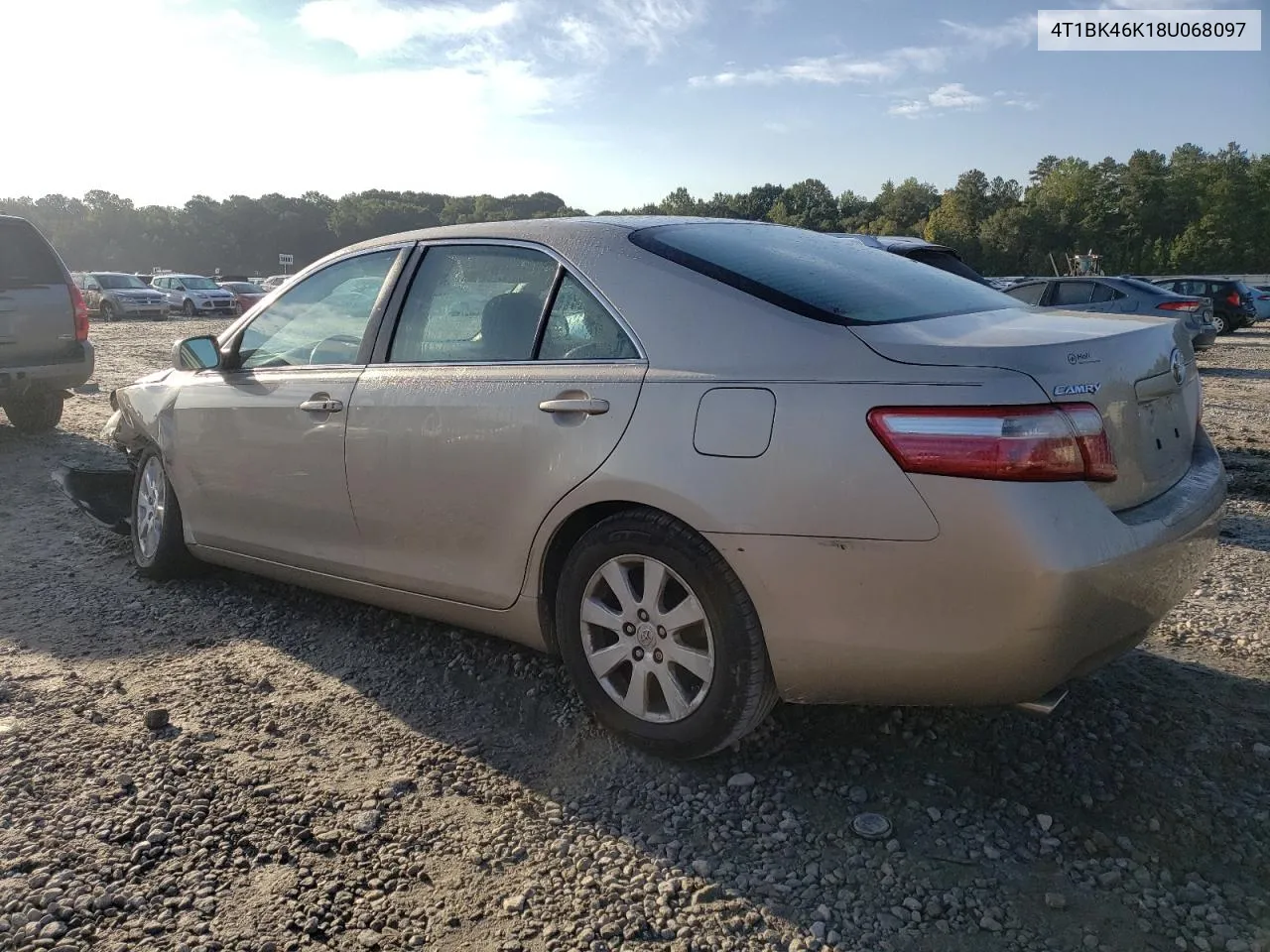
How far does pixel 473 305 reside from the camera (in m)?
3.47

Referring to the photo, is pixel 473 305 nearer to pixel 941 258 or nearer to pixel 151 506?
pixel 151 506

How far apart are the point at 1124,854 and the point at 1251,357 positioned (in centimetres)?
2002

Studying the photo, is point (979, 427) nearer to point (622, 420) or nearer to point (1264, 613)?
point (622, 420)

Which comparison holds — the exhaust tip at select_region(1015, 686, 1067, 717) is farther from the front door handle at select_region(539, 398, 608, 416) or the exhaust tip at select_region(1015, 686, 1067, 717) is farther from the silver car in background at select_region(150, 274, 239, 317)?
the silver car in background at select_region(150, 274, 239, 317)

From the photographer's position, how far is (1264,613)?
4027mm

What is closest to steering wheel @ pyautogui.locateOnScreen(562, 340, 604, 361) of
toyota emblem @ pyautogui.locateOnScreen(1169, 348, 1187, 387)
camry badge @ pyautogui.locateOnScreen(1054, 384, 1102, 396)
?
camry badge @ pyautogui.locateOnScreen(1054, 384, 1102, 396)

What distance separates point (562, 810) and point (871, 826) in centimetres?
84

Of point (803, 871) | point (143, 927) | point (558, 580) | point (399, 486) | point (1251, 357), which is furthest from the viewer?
point (1251, 357)

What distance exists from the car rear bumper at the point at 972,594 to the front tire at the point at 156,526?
309 centimetres

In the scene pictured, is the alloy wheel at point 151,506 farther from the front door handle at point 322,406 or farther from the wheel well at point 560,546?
the wheel well at point 560,546

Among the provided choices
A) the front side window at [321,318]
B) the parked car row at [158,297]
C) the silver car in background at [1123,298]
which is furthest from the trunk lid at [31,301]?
the parked car row at [158,297]

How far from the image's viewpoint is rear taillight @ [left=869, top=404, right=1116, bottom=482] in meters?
2.30

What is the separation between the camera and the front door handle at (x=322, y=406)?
11.9 feet

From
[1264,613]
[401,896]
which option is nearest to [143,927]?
[401,896]
